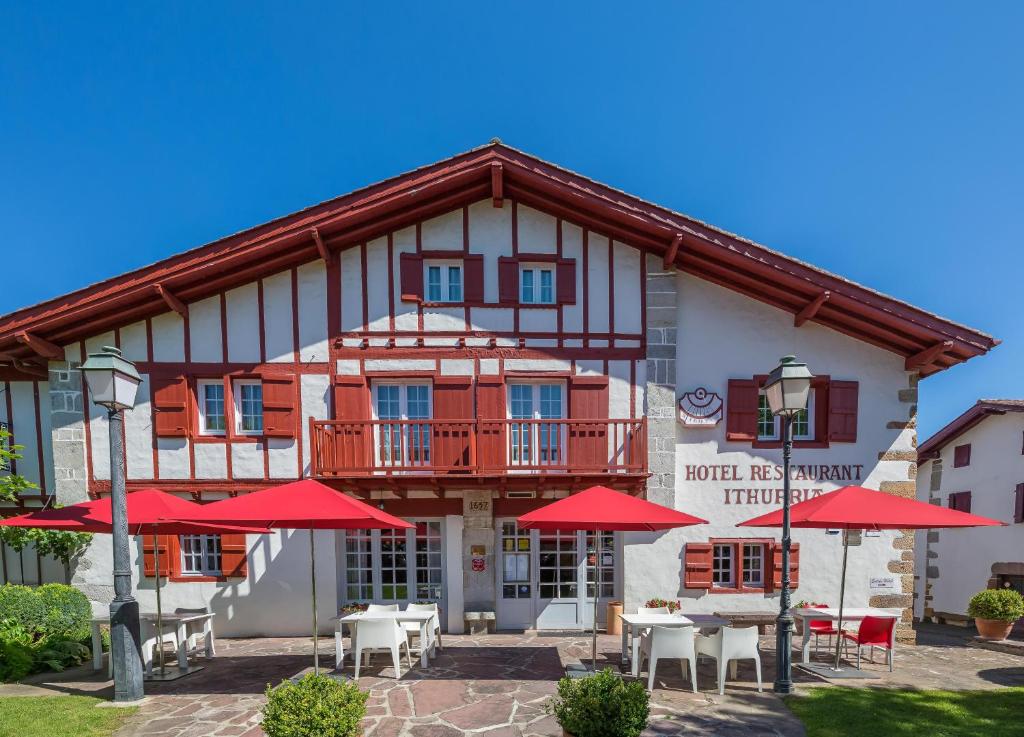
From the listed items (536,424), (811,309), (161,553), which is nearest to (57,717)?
(161,553)

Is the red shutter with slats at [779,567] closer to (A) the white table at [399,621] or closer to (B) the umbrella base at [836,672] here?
(B) the umbrella base at [836,672]

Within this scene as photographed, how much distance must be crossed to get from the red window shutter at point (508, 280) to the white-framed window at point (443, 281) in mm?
804

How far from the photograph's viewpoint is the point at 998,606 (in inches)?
381

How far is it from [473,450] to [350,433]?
2335 mm

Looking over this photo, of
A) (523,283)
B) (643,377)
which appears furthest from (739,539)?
(523,283)

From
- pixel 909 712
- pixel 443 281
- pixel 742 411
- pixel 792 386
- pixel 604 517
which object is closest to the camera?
pixel 909 712

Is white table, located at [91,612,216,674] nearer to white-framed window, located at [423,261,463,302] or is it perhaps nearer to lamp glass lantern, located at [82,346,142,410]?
lamp glass lantern, located at [82,346,142,410]

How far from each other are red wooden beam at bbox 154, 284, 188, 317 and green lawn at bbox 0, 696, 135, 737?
20.1ft

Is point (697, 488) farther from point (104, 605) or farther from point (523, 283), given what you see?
point (104, 605)

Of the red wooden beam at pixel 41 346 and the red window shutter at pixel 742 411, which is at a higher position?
the red wooden beam at pixel 41 346

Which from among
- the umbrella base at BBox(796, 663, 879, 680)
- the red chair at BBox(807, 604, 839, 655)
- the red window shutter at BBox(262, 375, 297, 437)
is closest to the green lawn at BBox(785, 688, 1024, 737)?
the umbrella base at BBox(796, 663, 879, 680)

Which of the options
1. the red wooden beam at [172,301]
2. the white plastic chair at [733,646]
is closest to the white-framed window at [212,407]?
the red wooden beam at [172,301]

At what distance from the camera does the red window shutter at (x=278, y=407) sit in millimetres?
9469

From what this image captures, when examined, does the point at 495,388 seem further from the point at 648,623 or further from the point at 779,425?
the point at 779,425
